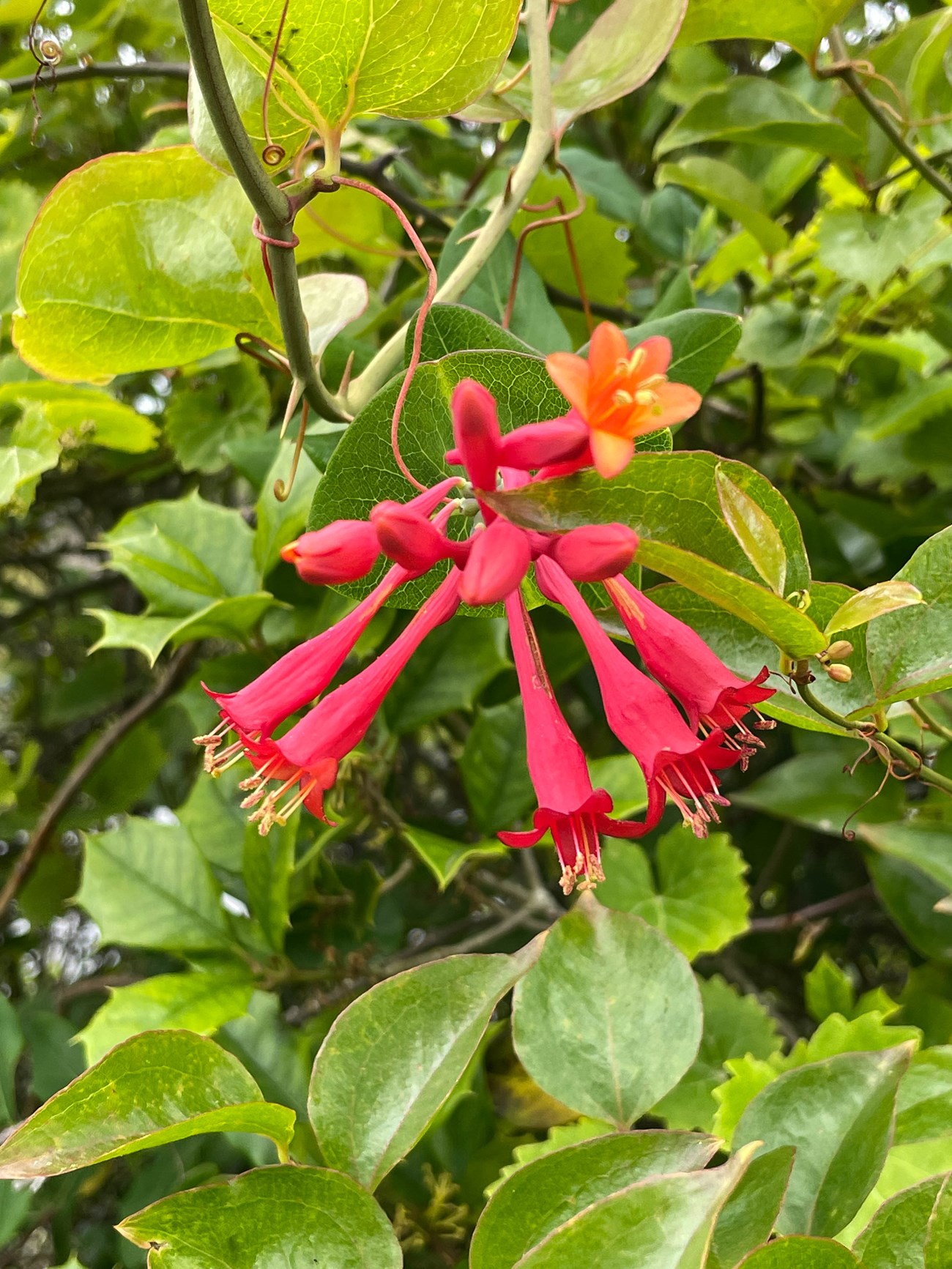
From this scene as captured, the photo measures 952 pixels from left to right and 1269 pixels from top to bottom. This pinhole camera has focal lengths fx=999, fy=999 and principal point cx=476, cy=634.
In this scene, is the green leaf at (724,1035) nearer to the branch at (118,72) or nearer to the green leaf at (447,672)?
the green leaf at (447,672)

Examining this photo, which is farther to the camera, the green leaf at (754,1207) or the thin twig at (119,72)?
the thin twig at (119,72)

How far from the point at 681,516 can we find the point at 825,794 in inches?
27.0

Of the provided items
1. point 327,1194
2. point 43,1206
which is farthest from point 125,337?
point 43,1206

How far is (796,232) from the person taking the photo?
1477 mm

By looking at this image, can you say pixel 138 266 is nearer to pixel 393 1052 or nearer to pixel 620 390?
pixel 620 390

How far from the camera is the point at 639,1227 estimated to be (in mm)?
405

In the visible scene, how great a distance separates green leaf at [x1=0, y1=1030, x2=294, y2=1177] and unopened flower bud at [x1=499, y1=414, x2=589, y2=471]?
0.33 metres

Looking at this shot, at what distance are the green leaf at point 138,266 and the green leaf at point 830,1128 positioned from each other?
58 centimetres

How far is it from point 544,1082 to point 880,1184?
243 mm

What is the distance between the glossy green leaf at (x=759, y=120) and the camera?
2.99 feet

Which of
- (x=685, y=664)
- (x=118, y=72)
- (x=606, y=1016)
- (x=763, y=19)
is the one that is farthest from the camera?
(x=118, y=72)

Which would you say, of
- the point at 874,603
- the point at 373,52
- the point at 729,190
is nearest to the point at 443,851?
the point at 874,603

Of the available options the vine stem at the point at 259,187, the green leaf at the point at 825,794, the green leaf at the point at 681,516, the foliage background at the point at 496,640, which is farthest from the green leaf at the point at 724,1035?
the vine stem at the point at 259,187

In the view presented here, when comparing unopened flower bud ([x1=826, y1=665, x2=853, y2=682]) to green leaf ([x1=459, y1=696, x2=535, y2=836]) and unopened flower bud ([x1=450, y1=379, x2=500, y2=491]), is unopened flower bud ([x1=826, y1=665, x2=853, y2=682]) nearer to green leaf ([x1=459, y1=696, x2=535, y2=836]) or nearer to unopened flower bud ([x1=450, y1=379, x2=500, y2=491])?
unopened flower bud ([x1=450, y1=379, x2=500, y2=491])
